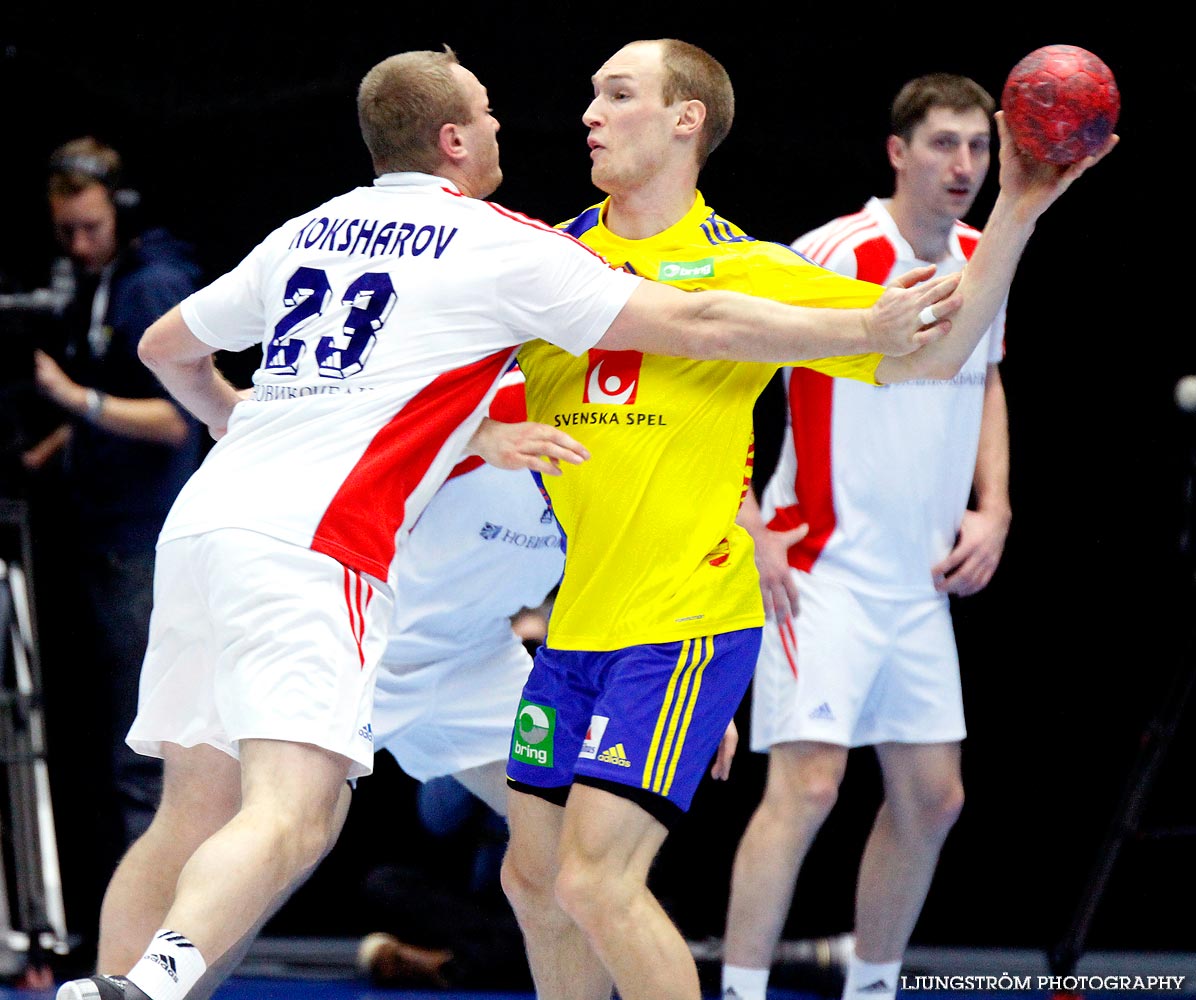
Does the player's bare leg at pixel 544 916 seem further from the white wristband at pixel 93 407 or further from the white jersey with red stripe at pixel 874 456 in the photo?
the white wristband at pixel 93 407

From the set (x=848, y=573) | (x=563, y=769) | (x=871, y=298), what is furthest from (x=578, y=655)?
(x=848, y=573)

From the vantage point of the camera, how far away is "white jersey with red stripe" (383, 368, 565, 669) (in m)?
4.41

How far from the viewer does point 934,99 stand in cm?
481

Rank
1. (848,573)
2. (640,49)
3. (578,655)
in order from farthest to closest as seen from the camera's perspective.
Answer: (848,573) → (640,49) → (578,655)

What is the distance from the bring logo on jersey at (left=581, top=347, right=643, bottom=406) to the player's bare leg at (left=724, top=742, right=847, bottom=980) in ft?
4.23

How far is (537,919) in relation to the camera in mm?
3797

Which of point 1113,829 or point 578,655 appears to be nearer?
point 578,655

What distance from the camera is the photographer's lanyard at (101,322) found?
5531mm

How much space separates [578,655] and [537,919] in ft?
1.89

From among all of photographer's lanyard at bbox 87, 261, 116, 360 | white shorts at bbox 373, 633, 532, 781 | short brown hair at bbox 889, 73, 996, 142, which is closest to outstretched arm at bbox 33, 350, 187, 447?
photographer's lanyard at bbox 87, 261, 116, 360

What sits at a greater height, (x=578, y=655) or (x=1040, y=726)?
(x=578, y=655)

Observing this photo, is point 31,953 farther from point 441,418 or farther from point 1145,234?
point 1145,234

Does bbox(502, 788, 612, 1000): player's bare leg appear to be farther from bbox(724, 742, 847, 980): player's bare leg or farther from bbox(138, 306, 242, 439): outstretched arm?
bbox(138, 306, 242, 439): outstretched arm

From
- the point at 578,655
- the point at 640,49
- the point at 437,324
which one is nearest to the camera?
the point at 437,324
